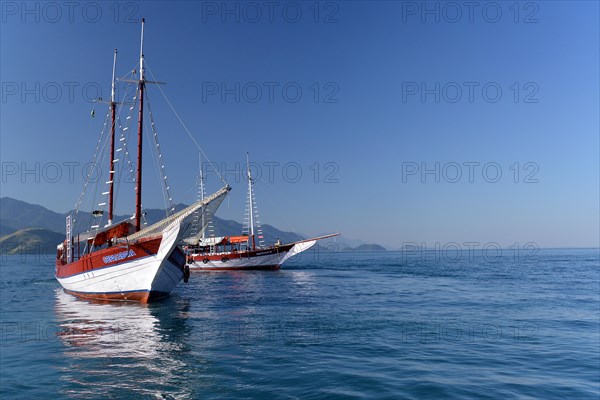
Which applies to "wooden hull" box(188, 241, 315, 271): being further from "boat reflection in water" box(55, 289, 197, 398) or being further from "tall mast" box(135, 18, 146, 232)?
"boat reflection in water" box(55, 289, 197, 398)

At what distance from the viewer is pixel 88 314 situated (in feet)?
83.7

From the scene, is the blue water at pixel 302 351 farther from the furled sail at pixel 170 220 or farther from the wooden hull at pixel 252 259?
the wooden hull at pixel 252 259

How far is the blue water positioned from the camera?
458 inches

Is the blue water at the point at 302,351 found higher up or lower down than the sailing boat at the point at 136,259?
lower down

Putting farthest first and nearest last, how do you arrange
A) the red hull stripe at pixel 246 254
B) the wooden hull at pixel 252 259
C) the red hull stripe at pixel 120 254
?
the wooden hull at pixel 252 259, the red hull stripe at pixel 246 254, the red hull stripe at pixel 120 254

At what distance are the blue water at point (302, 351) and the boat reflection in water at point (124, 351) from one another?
49 mm

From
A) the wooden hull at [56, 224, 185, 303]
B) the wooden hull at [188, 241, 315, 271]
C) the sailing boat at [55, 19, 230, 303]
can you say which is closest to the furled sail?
the sailing boat at [55, 19, 230, 303]

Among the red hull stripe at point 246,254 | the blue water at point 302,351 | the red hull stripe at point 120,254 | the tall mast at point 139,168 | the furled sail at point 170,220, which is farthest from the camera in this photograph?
the red hull stripe at point 246,254

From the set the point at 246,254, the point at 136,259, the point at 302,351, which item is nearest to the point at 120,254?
the point at 136,259

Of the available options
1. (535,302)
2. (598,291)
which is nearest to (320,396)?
(535,302)

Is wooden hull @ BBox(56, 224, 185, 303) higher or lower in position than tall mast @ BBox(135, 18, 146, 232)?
lower

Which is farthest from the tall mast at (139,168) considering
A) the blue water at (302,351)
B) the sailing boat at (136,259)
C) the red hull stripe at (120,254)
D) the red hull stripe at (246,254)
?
the red hull stripe at (246,254)

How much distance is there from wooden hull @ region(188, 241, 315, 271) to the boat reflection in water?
4843cm

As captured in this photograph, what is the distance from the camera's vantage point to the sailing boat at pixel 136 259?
28531 millimetres
